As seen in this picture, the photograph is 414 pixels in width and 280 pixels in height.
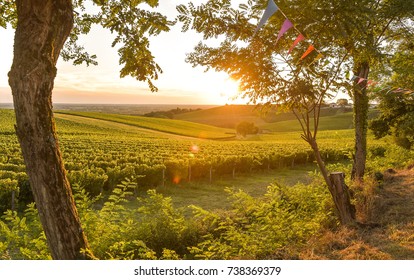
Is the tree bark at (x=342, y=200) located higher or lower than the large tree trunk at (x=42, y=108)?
lower

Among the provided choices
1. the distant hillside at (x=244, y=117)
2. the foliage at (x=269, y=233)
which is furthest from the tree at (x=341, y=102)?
the distant hillside at (x=244, y=117)

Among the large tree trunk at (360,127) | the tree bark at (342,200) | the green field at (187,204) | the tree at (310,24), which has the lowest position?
the green field at (187,204)

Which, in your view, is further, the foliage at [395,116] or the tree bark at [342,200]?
the foliage at [395,116]

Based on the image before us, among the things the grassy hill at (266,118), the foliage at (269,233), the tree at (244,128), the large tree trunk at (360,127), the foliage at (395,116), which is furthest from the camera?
the grassy hill at (266,118)

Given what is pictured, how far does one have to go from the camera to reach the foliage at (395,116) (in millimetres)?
19422

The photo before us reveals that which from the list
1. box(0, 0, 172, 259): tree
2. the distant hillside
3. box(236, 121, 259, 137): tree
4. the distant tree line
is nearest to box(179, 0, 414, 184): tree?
box(0, 0, 172, 259): tree

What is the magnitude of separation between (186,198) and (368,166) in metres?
8.78

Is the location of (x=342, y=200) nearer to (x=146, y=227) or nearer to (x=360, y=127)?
(x=146, y=227)

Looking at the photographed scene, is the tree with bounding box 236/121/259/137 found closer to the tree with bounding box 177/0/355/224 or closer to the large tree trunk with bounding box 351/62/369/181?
the large tree trunk with bounding box 351/62/369/181

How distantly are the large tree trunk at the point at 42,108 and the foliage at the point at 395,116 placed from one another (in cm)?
1793

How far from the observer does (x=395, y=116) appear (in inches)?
874

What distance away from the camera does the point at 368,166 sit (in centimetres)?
1802

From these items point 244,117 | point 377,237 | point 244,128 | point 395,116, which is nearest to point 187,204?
point 377,237

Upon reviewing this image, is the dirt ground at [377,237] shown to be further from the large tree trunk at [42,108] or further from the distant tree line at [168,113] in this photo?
the distant tree line at [168,113]
